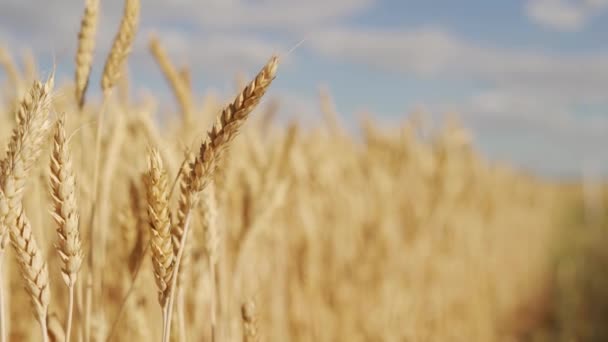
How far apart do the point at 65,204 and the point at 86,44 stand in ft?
1.12

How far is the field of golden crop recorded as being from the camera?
1.92ft

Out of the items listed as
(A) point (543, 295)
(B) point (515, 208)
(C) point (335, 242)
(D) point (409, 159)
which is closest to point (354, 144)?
(D) point (409, 159)

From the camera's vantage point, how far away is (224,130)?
57cm

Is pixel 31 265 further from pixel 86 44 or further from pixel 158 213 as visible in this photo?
pixel 86 44

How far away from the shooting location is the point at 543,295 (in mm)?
6070

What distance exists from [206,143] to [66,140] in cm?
13

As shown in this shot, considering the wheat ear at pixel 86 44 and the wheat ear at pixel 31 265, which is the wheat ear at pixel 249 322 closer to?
the wheat ear at pixel 31 265

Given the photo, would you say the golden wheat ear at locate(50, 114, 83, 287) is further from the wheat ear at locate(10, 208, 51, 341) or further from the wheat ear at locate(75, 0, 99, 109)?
the wheat ear at locate(75, 0, 99, 109)

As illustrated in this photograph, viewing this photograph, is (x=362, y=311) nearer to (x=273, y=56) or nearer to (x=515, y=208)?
(x=273, y=56)

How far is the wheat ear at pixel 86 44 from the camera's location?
0.83 metres

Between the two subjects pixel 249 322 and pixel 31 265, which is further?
pixel 249 322

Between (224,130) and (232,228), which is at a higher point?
(232,228)

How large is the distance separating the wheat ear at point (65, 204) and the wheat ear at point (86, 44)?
0.98 ft

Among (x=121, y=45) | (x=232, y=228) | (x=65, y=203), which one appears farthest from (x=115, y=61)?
(x=232, y=228)
